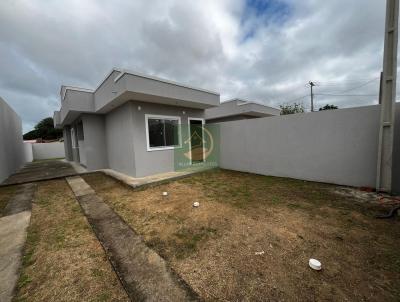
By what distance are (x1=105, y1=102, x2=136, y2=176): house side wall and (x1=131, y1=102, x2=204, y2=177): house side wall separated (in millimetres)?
178

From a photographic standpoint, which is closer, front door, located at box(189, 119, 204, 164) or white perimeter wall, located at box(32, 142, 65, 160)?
front door, located at box(189, 119, 204, 164)

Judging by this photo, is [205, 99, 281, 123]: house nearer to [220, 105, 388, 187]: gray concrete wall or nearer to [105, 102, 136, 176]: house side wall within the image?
[220, 105, 388, 187]: gray concrete wall

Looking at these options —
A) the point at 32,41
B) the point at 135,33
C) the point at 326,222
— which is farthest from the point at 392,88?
the point at 32,41

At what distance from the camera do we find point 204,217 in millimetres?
3049

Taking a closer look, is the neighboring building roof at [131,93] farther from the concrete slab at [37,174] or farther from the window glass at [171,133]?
the concrete slab at [37,174]

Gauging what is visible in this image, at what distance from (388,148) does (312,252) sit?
149 inches

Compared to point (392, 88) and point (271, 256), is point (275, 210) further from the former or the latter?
point (392, 88)

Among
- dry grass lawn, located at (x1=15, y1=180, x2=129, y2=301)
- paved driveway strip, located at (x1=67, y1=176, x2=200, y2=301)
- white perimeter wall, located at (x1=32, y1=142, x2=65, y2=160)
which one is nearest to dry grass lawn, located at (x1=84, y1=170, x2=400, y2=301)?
paved driveway strip, located at (x1=67, y1=176, x2=200, y2=301)

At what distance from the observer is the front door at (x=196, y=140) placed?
7988 millimetres

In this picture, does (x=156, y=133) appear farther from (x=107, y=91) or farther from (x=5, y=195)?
(x=5, y=195)

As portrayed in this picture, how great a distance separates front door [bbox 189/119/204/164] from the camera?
799cm

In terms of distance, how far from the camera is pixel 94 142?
8.17 m

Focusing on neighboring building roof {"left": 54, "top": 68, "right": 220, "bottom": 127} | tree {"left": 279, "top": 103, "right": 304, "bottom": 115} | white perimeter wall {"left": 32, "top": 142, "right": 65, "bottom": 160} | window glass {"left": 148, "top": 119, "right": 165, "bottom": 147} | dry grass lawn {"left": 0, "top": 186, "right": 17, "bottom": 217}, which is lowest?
dry grass lawn {"left": 0, "top": 186, "right": 17, "bottom": 217}

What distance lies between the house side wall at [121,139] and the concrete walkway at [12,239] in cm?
283
